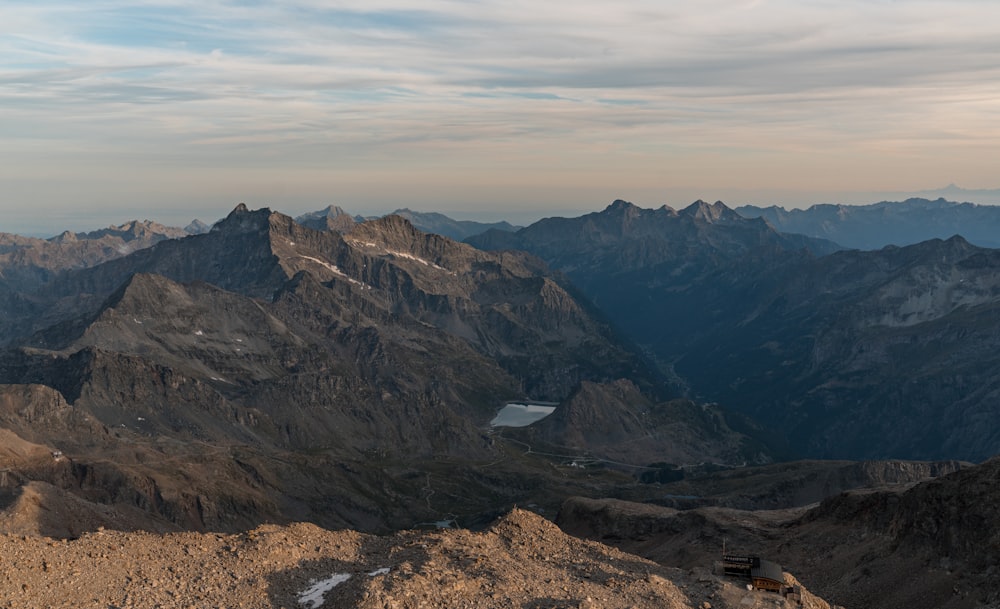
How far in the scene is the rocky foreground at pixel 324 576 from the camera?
61781 millimetres

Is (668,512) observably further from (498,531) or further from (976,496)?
(498,531)

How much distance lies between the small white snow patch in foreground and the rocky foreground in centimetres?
11

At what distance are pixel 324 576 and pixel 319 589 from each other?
2.82 metres

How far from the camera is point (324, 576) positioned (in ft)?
225

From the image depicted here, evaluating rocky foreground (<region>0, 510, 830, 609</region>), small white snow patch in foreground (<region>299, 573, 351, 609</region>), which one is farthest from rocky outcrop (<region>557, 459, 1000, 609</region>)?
small white snow patch in foreground (<region>299, 573, 351, 609</region>)

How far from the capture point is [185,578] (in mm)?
65312

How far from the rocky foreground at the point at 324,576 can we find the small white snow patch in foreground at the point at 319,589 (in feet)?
0.35

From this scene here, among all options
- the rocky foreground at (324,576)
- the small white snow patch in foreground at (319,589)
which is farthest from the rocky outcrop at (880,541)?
the small white snow patch in foreground at (319,589)

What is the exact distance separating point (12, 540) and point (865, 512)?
313 feet

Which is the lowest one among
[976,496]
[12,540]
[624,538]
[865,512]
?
[624,538]

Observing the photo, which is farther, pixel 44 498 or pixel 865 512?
pixel 44 498

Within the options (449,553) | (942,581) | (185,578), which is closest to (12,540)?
(185,578)

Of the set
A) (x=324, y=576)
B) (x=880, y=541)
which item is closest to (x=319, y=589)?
(x=324, y=576)

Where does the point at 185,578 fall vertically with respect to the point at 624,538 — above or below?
above
